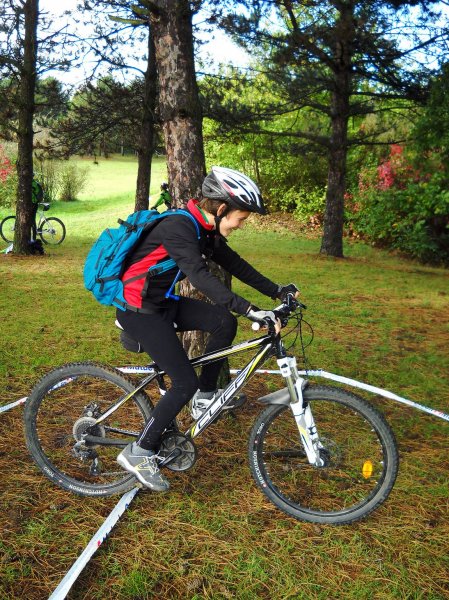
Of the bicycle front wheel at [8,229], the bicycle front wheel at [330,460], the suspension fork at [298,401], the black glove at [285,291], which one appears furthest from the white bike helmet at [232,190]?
the bicycle front wheel at [8,229]

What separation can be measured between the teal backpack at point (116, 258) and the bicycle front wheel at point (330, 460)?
3.55ft

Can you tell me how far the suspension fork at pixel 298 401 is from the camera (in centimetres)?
306

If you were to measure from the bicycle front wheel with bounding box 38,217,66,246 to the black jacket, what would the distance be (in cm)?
1339

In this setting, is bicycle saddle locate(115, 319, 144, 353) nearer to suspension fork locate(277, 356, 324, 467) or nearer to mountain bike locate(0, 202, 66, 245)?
suspension fork locate(277, 356, 324, 467)

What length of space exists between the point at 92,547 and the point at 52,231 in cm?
1430

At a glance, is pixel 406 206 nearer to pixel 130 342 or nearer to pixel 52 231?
pixel 52 231

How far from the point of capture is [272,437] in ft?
10.9

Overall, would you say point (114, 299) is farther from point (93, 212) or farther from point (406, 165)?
point (93, 212)

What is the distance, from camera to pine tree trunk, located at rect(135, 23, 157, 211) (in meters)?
13.3

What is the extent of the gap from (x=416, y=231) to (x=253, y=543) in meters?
15.0

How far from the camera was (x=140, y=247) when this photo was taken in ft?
10.2

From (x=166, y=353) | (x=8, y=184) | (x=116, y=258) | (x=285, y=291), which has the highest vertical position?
(x=8, y=184)

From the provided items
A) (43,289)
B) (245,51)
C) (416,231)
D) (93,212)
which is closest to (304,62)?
(245,51)

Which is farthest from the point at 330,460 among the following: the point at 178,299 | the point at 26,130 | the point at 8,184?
the point at 8,184
